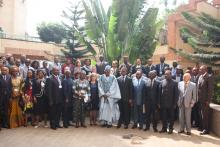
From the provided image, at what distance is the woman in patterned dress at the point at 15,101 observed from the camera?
10.2 meters

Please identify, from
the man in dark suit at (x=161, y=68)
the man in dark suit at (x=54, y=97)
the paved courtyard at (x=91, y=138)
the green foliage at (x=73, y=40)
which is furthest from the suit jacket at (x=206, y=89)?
the green foliage at (x=73, y=40)

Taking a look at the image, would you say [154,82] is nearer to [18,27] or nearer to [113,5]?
[113,5]

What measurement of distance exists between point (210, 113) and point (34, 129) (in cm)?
491

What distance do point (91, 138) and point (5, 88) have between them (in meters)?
2.85

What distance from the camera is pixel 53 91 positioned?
→ 33.2 feet

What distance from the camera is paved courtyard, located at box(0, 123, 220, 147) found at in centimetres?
830

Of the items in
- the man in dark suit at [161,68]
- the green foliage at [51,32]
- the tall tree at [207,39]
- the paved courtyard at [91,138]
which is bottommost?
the paved courtyard at [91,138]

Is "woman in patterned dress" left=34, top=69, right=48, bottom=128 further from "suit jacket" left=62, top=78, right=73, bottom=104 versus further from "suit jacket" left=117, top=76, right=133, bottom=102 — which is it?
"suit jacket" left=117, top=76, right=133, bottom=102

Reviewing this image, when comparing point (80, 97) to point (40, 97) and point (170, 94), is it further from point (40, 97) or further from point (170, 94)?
point (170, 94)

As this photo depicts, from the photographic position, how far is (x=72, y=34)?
2358 centimetres

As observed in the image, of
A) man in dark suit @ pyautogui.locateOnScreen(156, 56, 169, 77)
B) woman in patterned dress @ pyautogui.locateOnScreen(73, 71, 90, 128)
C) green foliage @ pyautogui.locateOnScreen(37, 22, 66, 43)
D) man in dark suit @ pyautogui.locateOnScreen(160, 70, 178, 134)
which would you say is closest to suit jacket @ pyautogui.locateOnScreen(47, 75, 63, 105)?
woman in patterned dress @ pyautogui.locateOnScreen(73, 71, 90, 128)

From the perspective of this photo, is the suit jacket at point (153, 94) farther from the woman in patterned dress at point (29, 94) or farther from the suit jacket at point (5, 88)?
the suit jacket at point (5, 88)

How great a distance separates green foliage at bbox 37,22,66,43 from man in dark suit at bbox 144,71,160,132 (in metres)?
19.8

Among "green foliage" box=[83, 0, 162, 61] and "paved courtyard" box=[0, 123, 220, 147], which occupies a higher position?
"green foliage" box=[83, 0, 162, 61]
